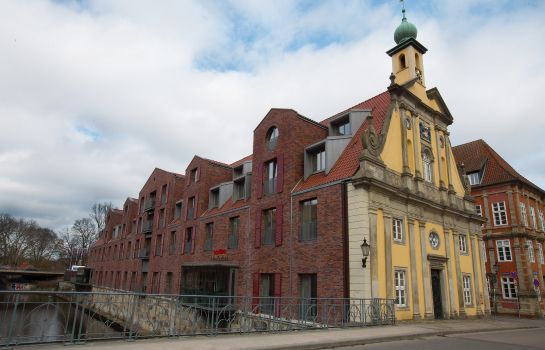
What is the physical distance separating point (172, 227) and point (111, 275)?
20.9 m

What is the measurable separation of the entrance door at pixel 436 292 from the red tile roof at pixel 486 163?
44.4 feet

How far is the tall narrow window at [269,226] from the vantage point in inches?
795

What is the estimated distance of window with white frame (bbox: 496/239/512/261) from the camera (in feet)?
97.7

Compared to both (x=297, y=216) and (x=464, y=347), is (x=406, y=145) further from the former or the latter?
(x=464, y=347)

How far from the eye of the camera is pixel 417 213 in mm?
18688

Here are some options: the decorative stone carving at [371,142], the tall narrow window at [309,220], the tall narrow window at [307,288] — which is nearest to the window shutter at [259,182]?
the tall narrow window at [309,220]

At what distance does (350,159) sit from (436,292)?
8.53 meters

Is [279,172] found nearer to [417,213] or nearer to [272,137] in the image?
[272,137]

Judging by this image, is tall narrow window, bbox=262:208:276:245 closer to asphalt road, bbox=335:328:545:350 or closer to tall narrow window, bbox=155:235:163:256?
asphalt road, bbox=335:328:545:350

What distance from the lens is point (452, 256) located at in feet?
67.4

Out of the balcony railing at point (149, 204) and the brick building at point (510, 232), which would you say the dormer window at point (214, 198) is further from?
the brick building at point (510, 232)

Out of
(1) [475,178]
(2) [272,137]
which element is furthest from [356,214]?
(1) [475,178]

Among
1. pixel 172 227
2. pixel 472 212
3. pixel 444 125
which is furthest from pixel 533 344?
pixel 172 227

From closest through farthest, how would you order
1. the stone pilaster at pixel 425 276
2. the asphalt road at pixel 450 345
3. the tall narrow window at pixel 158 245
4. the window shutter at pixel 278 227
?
the asphalt road at pixel 450 345 < the stone pilaster at pixel 425 276 < the window shutter at pixel 278 227 < the tall narrow window at pixel 158 245
